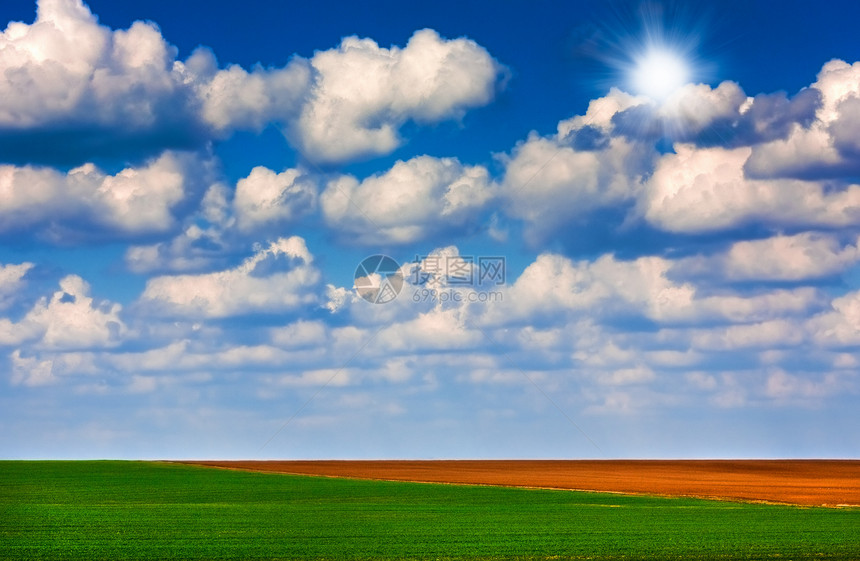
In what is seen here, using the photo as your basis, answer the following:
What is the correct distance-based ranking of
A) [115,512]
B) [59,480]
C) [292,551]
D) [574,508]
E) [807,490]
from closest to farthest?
[292,551] → [115,512] → [574,508] → [807,490] → [59,480]

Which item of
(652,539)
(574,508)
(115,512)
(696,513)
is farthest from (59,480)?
(652,539)

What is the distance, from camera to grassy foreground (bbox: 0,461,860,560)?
38500 mm

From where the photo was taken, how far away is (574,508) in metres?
62.1

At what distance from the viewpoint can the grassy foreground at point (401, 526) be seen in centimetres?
3850

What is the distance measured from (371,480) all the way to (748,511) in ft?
151

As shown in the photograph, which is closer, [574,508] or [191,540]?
[191,540]

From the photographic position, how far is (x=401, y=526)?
49344 millimetres

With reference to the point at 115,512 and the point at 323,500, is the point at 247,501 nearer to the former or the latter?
the point at 323,500

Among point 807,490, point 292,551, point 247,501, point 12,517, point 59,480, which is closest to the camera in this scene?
point 292,551

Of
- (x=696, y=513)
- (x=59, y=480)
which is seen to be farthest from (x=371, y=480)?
(x=696, y=513)

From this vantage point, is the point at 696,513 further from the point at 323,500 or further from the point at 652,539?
the point at 323,500

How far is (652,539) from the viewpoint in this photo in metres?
42.9

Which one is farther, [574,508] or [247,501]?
[247,501]

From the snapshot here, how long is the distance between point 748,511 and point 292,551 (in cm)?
3051
